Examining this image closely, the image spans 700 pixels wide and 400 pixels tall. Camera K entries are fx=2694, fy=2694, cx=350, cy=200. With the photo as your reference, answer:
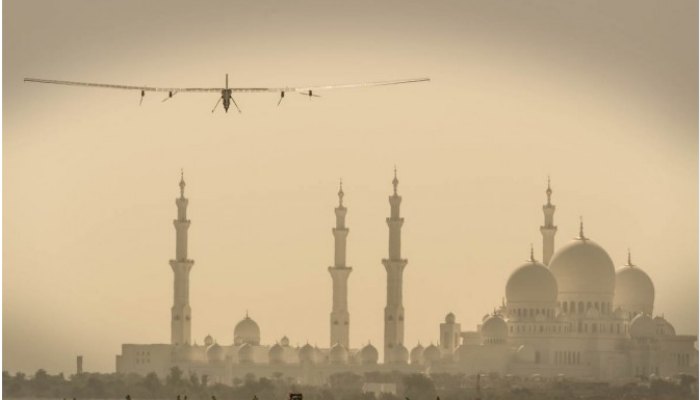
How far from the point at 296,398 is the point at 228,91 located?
24832 mm

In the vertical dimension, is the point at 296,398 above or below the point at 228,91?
below

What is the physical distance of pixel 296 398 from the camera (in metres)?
110

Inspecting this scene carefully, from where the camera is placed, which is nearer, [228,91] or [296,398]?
[296,398]

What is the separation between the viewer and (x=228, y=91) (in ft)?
427
